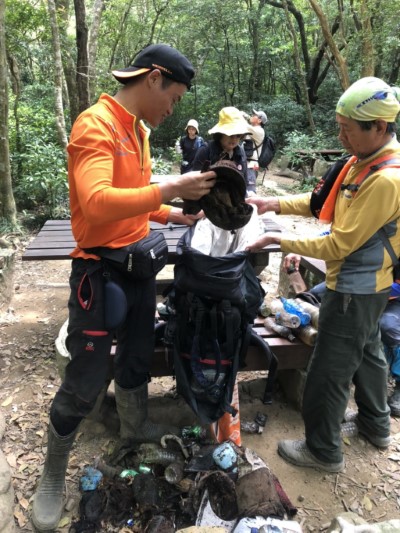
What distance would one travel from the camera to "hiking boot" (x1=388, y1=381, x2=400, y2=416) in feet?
10.5

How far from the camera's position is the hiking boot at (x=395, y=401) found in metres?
3.21

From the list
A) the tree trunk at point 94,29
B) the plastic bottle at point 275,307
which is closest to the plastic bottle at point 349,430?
the plastic bottle at point 275,307

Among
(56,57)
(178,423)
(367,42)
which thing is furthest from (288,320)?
(367,42)

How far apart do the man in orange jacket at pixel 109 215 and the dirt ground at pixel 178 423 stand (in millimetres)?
376

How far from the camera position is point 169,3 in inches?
672

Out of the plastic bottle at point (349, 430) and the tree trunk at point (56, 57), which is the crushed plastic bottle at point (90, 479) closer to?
the plastic bottle at point (349, 430)

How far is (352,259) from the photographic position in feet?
7.32

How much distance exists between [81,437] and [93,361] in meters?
1.05

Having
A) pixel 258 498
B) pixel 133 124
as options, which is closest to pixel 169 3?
pixel 133 124

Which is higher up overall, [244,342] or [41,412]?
[244,342]

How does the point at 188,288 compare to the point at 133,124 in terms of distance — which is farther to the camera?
the point at 188,288

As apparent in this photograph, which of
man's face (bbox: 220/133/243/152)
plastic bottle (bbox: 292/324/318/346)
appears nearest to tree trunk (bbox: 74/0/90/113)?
man's face (bbox: 220/133/243/152)

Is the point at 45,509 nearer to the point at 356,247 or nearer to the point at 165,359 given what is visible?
the point at 165,359

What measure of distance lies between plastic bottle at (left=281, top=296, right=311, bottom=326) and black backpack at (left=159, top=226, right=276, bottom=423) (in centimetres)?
65
